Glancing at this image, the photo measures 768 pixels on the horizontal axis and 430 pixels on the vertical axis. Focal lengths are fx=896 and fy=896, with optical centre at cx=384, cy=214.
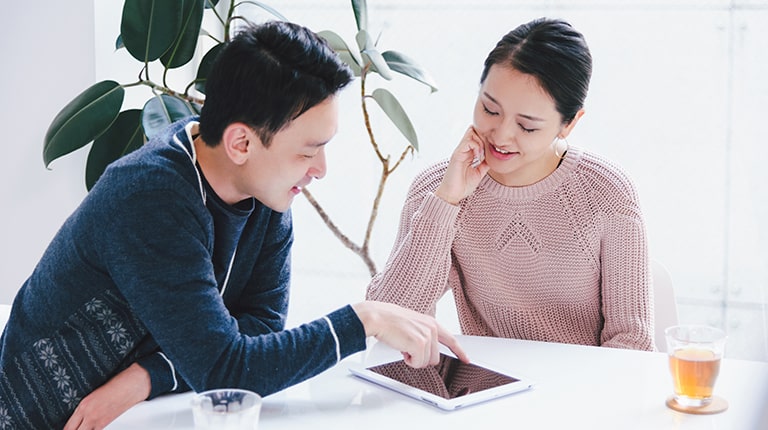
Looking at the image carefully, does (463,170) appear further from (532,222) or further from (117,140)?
(117,140)

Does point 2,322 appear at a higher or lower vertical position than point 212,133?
lower

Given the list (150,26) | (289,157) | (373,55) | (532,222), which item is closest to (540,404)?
(289,157)

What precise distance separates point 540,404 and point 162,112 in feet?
4.29

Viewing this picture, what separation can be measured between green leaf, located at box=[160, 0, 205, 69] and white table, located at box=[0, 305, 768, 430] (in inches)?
45.2

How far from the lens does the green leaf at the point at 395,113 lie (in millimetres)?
2369

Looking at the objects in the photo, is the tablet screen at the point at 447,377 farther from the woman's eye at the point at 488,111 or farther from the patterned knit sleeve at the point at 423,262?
the woman's eye at the point at 488,111

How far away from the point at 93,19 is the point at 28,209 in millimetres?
658

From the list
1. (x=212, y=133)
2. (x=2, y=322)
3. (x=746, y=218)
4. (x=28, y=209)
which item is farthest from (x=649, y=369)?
(x=28, y=209)

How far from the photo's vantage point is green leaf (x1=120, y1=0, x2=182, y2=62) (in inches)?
87.0

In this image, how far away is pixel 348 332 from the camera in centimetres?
131

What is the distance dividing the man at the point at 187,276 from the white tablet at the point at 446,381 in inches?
1.3

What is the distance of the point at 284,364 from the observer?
4.19ft

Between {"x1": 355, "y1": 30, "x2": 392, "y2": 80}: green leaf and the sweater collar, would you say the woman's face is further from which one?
{"x1": 355, "y1": 30, "x2": 392, "y2": 80}: green leaf

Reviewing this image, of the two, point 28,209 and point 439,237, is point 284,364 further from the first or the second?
point 28,209
